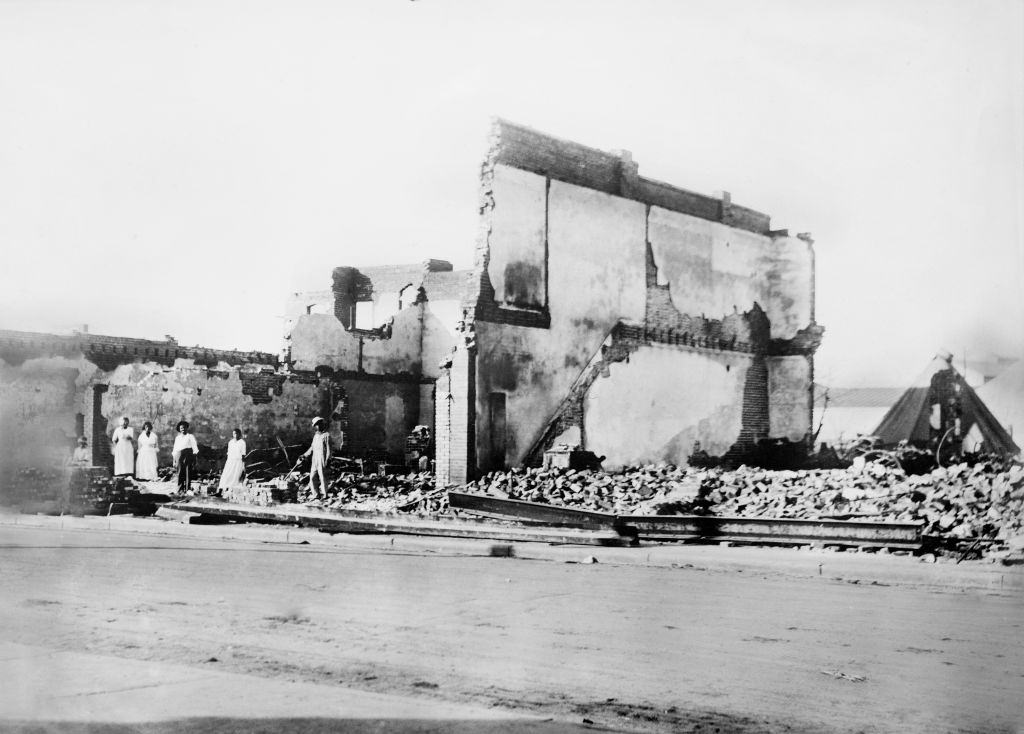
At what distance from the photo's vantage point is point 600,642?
233 inches

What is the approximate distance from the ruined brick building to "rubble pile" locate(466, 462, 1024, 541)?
150 centimetres

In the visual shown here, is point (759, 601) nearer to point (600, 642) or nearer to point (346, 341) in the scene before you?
point (600, 642)

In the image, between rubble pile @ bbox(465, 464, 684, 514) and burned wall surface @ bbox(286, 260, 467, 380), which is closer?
rubble pile @ bbox(465, 464, 684, 514)

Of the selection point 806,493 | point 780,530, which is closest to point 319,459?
point 806,493

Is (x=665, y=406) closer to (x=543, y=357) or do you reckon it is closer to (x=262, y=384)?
(x=543, y=357)

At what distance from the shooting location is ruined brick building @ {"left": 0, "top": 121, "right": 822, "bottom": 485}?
18047mm

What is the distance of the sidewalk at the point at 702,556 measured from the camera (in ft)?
29.7

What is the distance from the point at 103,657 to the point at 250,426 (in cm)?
2037

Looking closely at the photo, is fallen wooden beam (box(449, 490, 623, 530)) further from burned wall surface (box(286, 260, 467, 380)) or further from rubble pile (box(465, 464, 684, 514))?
burned wall surface (box(286, 260, 467, 380))

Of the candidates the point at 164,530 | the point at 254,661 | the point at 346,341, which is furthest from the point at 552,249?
the point at 254,661

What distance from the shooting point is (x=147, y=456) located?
68.7ft

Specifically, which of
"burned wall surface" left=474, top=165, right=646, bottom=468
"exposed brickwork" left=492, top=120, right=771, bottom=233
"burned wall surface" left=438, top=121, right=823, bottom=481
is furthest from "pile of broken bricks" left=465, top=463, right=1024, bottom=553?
"exposed brickwork" left=492, top=120, right=771, bottom=233

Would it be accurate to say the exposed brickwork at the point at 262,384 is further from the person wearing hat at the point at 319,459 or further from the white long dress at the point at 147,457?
the person wearing hat at the point at 319,459

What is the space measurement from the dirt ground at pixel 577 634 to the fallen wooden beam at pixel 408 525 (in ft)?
5.92
